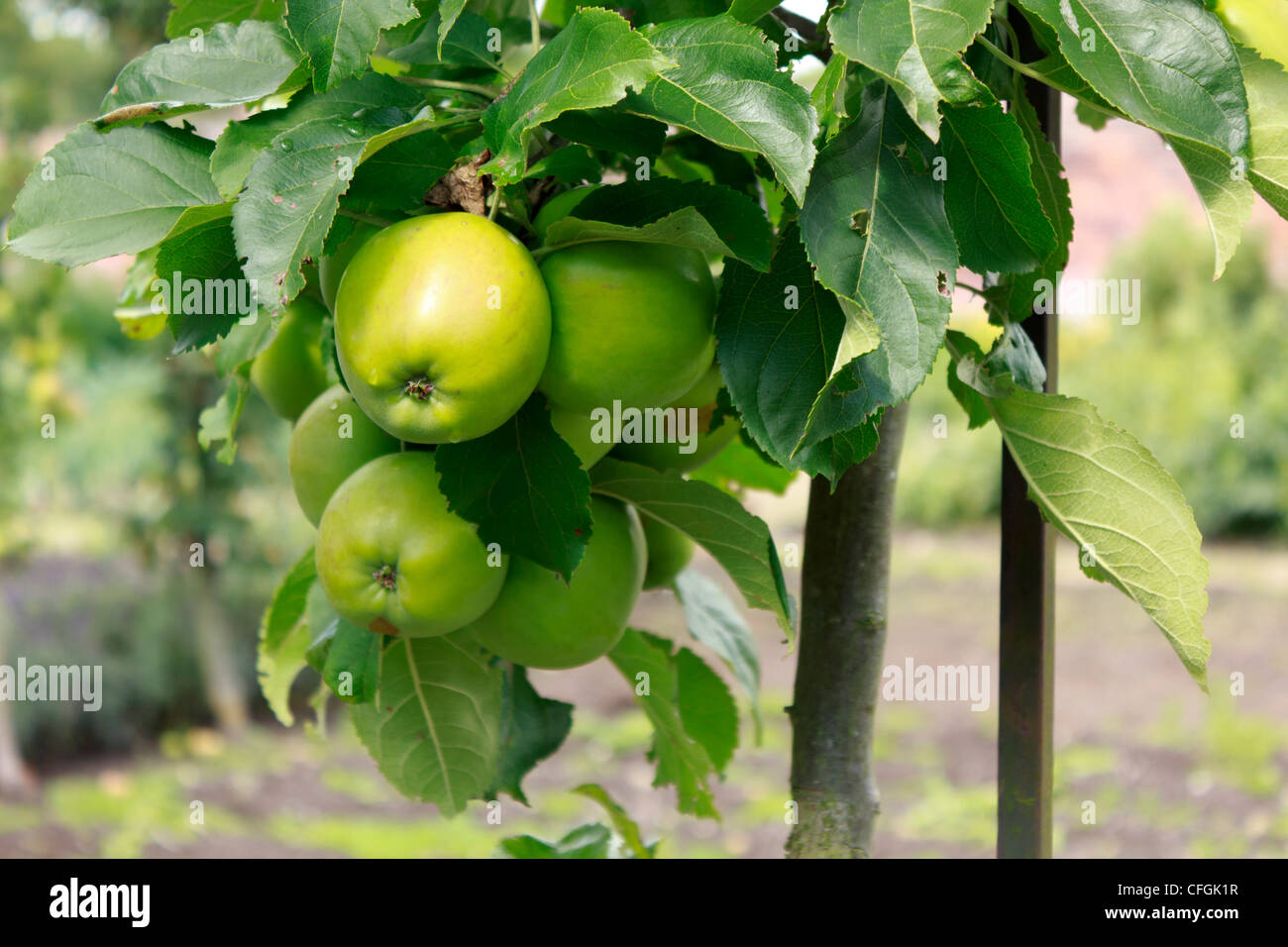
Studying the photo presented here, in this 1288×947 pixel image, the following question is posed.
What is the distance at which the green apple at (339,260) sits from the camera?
414 mm

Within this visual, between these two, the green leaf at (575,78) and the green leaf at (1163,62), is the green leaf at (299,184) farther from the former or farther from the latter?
the green leaf at (1163,62)

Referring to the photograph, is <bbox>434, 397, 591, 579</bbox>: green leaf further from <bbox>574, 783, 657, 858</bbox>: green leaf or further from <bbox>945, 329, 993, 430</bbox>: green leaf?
<bbox>574, 783, 657, 858</bbox>: green leaf

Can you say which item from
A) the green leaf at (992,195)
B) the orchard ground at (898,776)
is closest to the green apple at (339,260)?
the green leaf at (992,195)

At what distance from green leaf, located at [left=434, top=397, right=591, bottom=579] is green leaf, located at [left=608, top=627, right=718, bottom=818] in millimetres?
166

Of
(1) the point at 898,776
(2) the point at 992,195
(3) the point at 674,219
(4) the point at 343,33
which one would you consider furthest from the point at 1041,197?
(1) the point at 898,776

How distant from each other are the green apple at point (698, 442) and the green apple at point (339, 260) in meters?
0.14

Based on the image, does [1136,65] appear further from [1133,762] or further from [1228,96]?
[1133,762]

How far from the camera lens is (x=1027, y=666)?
50 centimetres

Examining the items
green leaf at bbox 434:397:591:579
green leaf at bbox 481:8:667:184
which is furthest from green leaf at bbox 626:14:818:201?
green leaf at bbox 434:397:591:579

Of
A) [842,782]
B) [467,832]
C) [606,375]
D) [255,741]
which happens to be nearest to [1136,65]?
[606,375]

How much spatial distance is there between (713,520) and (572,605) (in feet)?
0.23

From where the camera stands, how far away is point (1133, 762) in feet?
8.16
